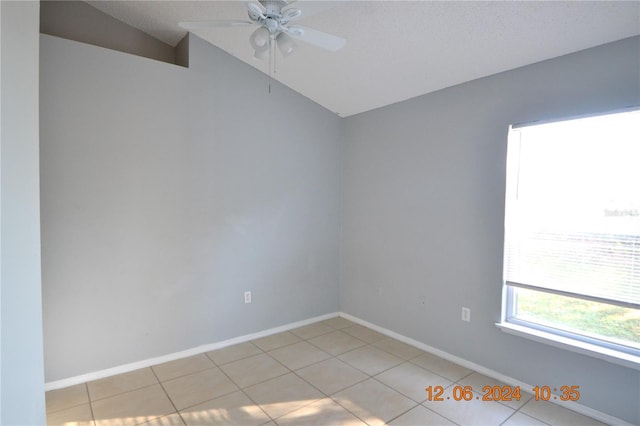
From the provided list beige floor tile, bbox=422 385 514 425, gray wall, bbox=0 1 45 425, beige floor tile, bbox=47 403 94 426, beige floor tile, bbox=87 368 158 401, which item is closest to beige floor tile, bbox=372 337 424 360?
beige floor tile, bbox=422 385 514 425

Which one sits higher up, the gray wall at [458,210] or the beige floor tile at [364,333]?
the gray wall at [458,210]

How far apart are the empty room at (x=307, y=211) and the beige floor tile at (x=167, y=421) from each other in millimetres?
16

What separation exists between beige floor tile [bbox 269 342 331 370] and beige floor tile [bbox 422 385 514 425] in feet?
3.26

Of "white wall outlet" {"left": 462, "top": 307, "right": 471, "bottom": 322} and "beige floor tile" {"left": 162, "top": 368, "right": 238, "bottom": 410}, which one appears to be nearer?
"beige floor tile" {"left": 162, "top": 368, "right": 238, "bottom": 410}

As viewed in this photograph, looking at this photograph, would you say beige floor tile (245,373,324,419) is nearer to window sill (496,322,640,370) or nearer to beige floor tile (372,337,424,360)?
beige floor tile (372,337,424,360)

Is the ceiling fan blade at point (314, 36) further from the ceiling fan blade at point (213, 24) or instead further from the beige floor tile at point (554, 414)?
the beige floor tile at point (554, 414)

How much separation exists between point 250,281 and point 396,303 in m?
1.46

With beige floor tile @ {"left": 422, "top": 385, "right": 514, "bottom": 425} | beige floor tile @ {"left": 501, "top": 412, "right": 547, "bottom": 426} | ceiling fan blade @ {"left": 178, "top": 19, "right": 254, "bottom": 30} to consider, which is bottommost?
beige floor tile @ {"left": 422, "top": 385, "right": 514, "bottom": 425}

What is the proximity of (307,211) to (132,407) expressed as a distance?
2.23 metres

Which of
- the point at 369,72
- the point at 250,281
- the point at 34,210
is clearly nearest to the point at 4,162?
the point at 34,210

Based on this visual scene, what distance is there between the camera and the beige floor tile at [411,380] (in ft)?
7.75

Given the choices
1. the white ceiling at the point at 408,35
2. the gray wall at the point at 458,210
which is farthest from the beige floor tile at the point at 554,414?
the white ceiling at the point at 408,35

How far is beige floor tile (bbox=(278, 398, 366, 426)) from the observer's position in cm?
205

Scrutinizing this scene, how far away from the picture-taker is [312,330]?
138 inches
